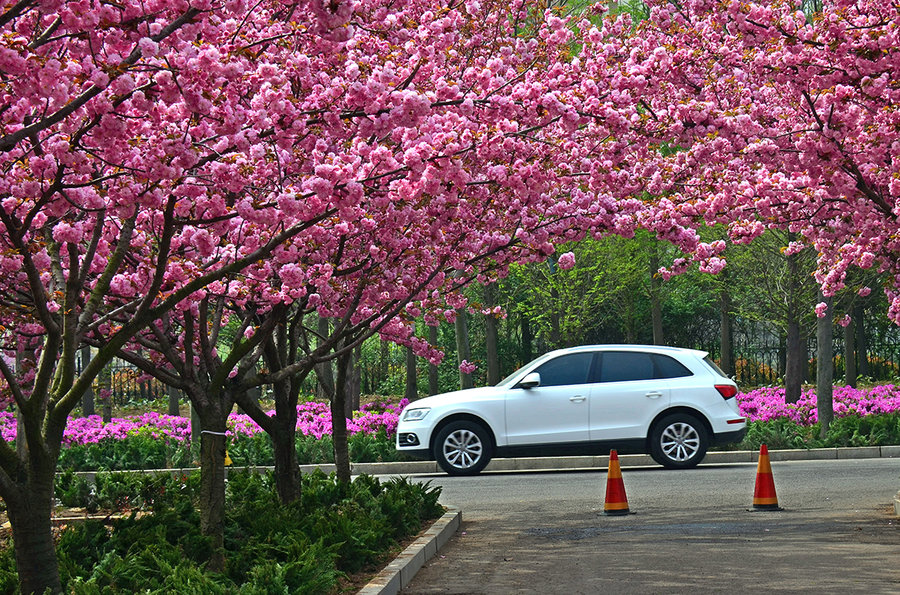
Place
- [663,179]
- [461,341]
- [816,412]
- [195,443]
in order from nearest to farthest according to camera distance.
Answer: [663,179]
[195,443]
[816,412]
[461,341]

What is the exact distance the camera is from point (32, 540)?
6059 millimetres

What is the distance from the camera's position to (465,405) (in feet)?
51.8

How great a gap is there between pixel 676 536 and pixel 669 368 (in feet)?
19.8

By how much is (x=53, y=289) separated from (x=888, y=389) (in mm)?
19992

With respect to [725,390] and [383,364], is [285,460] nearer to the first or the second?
[725,390]

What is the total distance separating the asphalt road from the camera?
768 cm

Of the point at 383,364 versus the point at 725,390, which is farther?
the point at 383,364

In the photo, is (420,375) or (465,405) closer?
(465,405)

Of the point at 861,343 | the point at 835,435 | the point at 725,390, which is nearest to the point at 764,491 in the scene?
the point at 725,390

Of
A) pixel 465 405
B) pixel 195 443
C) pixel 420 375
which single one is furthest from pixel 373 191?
pixel 420 375

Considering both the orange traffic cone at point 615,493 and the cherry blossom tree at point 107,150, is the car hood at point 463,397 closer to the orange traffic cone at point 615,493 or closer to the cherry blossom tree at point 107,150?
the orange traffic cone at point 615,493

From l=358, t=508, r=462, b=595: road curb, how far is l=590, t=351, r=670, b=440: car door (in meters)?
4.78

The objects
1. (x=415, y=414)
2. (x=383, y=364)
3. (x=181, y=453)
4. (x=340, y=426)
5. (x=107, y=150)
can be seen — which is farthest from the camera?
(x=383, y=364)

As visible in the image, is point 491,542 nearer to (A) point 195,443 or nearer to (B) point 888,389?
(A) point 195,443
